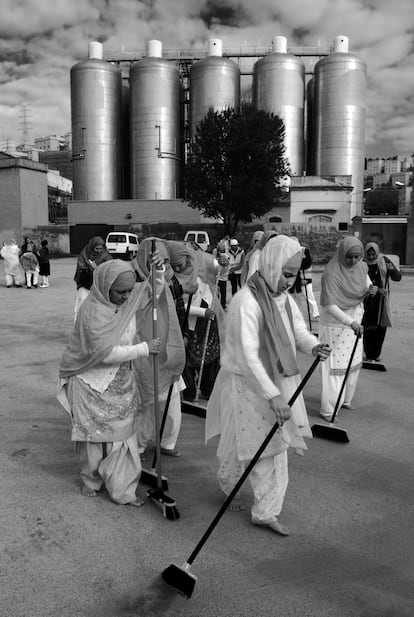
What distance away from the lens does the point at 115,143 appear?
45688mm

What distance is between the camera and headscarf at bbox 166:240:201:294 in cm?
525

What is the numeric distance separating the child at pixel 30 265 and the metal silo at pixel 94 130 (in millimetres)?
29074

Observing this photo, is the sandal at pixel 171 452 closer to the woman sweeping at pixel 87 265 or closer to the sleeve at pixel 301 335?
the sleeve at pixel 301 335

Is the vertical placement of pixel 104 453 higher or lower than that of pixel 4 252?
lower

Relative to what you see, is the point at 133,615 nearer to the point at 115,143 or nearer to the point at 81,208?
the point at 81,208

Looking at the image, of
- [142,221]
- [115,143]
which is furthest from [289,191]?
[115,143]

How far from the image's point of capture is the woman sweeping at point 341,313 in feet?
17.2

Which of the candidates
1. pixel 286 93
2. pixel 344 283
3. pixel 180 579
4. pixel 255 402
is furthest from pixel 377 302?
pixel 286 93

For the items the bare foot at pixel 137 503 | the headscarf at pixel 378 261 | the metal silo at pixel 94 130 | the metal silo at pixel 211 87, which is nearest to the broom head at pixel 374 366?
the headscarf at pixel 378 261

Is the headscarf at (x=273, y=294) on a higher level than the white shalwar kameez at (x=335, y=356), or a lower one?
higher

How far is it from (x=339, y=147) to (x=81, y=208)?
21302mm

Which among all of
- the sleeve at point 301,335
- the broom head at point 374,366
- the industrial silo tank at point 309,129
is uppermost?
the industrial silo tank at point 309,129

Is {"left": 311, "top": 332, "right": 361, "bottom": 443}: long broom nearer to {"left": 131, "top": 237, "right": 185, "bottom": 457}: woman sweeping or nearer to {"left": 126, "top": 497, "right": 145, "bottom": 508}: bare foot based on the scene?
{"left": 131, "top": 237, "right": 185, "bottom": 457}: woman sweeping

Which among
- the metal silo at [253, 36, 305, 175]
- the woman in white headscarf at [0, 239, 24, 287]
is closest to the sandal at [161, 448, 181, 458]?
the woman in white headscarf at [0, 239, 24, 287]
